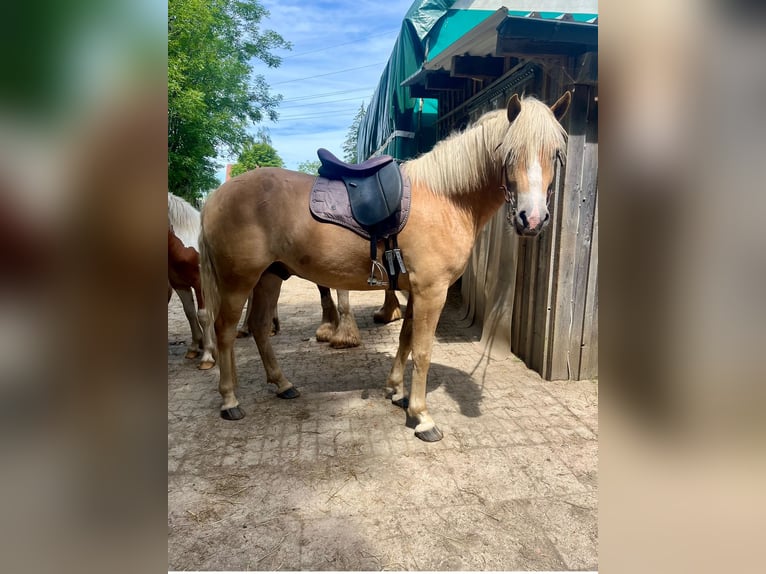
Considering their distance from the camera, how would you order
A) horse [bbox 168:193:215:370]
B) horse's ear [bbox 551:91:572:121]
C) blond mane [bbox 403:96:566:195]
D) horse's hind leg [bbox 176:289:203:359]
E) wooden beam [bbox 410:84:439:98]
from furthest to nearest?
1. wooden beam [bbox 410:84:439:98]
2. horse's hind leg [bbox 176:289:203:359]
3. horse [bbox 168:193:215:370]
4. horse's ear [bbox 551:91:572:121]
5. blond mane [bbox 403:96:566:195]

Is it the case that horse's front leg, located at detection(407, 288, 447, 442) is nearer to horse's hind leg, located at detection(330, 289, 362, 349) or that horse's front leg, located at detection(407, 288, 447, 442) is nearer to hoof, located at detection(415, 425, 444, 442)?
hoof, located at detection(415, 425, 444, 442)

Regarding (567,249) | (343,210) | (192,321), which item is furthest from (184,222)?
(567,249)

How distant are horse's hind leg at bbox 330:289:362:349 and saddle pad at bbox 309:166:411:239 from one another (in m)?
2.03

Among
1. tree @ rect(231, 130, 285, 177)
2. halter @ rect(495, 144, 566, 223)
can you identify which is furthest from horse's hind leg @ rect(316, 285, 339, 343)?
tree @ rect(231, 130, 285, 177)

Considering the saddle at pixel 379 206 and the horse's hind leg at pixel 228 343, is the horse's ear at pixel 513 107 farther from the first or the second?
the horse's hind leg at pixel 228 343

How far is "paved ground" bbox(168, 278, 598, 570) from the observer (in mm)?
A: 1841

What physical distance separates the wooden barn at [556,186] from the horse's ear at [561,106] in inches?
34.8

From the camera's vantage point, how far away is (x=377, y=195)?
266 centimetres

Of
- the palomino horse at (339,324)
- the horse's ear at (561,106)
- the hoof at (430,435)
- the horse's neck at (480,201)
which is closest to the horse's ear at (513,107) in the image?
the horse's ear at (561,106)

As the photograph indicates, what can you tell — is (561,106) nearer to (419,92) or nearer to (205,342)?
(205,342)
